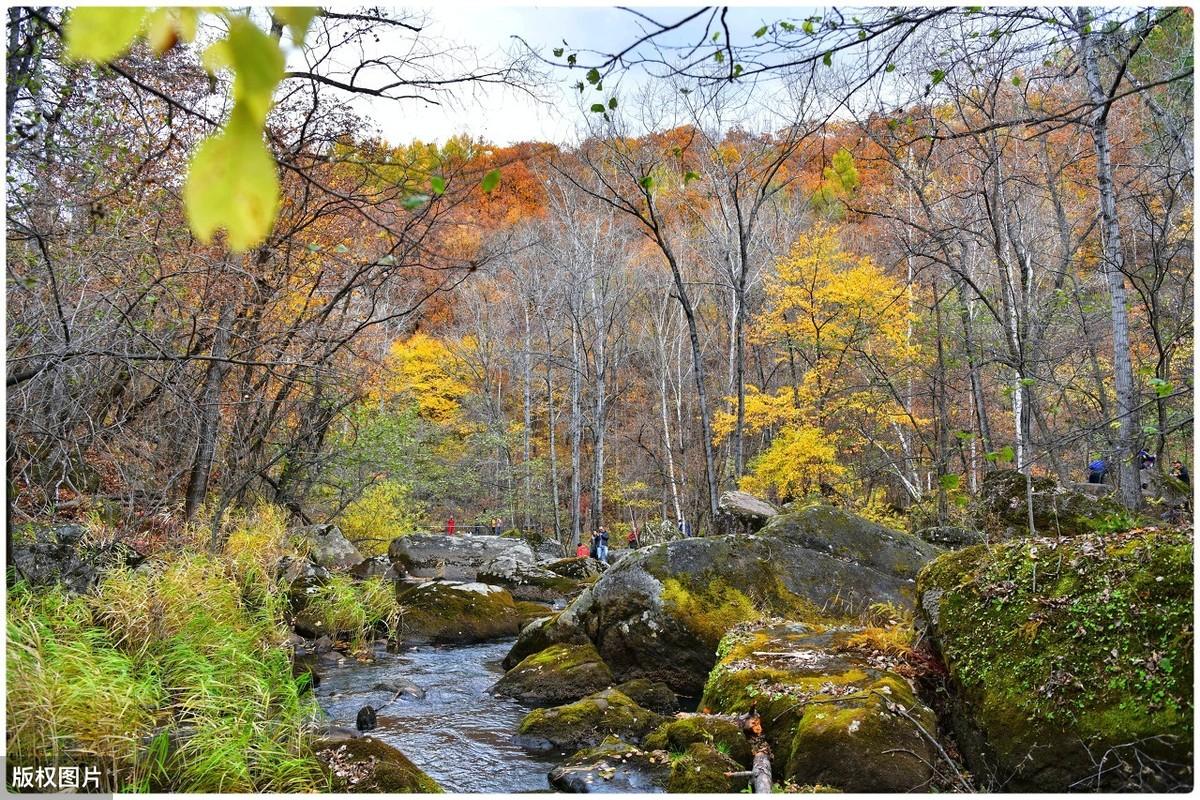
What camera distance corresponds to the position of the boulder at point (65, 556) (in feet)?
17.4

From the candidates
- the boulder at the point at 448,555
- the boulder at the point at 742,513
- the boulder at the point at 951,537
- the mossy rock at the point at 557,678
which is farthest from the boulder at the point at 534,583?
the boulder at the point at 951,537

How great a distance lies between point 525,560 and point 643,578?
8108 mm

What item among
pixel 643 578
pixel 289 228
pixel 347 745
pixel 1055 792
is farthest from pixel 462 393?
pixel 1055 792

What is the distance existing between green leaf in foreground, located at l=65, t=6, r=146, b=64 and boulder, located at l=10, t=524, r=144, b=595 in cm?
598

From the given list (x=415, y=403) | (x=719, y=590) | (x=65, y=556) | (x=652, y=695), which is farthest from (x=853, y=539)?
(x=415, y=403)

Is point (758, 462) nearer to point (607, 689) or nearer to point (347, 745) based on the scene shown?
point (607, 689)

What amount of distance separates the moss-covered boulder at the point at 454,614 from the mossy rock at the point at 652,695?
3.50 m

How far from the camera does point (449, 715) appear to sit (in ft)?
20.0

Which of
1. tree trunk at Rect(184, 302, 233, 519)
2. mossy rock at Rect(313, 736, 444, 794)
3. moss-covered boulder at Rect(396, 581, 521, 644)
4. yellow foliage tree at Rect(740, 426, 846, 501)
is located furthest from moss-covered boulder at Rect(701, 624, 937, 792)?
yellow foliage tree at Rect(740, 426, 846, 501)

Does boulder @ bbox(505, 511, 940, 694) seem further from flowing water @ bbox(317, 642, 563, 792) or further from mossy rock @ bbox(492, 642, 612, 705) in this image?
flowing water @ bbox(317, 642, 563, 792)

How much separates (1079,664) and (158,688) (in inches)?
192

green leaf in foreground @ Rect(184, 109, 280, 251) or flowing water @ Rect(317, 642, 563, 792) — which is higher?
green leaf in foreground @ Rect(184, 109, 280, 251)

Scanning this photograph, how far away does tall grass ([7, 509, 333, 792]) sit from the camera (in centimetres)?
328

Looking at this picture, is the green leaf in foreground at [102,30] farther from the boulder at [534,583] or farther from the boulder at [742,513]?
the boulder at [534,583]
